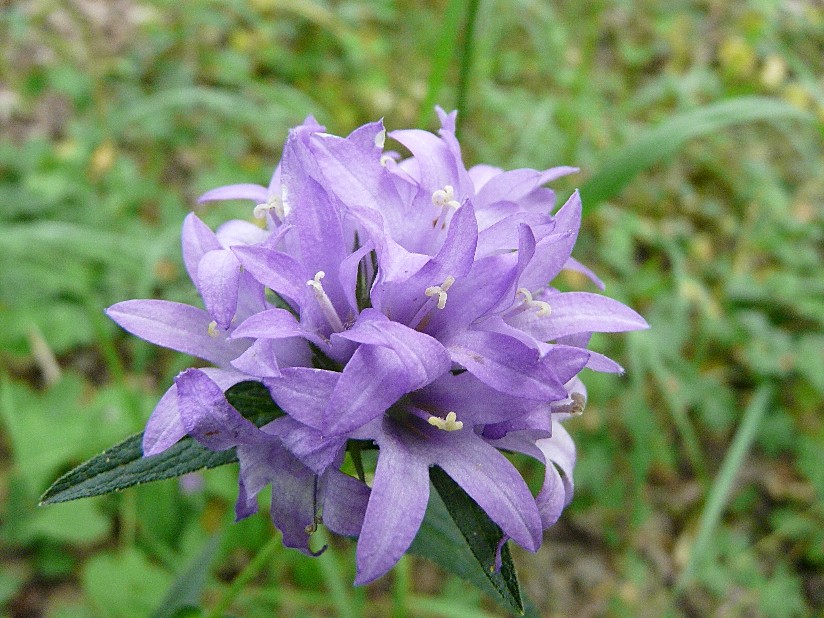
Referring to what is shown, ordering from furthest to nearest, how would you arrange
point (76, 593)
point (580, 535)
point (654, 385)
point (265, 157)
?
point (265, 157), point (654, 385), point (580, 535), point (76, 593)

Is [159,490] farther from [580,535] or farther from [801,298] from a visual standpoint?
[801,298]

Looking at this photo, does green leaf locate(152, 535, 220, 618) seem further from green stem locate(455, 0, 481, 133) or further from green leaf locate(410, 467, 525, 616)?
green stem locate(455, 0, 481, 133)

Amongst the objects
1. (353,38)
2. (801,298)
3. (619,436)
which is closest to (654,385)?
(619,436)

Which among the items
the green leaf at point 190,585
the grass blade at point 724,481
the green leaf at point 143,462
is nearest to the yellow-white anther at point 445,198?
the green leaf at point 143,462

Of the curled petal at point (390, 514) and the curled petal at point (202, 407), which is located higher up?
the curled petal at point (202, 407)

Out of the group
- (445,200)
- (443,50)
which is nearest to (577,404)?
(445,200)

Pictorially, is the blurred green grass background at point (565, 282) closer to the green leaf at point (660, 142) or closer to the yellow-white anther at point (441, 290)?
the green leaf at point (660, 142)
